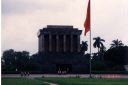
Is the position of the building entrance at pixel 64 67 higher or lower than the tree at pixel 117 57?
lower

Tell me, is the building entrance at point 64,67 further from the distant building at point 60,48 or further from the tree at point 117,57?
the tree at point 117,57

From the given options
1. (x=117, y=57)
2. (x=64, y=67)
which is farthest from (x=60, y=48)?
(x=117, y=57)

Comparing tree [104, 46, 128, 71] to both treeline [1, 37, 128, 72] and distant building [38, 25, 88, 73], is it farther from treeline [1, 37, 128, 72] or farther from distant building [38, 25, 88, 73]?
distant building [38, 25, 88, 73]

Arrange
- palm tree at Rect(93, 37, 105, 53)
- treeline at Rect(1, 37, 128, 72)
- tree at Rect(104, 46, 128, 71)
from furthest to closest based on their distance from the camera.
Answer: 1. palm tree at Rect(93, 37, 105, 53)
2. tree at Rect(104, 46, 128, 71)
3. treeline at Rect(1, 37, 128, 72)

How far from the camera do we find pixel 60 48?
11038cm

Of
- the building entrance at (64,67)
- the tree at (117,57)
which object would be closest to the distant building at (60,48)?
the building entrance at (64,67)

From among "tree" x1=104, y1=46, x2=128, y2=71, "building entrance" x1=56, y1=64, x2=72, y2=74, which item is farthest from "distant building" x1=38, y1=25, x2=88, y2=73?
"tree" x1=104, y1=46, x2=128, y2=71

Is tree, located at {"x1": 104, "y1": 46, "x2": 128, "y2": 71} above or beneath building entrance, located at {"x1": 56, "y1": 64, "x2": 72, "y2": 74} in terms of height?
above

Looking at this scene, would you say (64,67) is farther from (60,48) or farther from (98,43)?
(98,43)

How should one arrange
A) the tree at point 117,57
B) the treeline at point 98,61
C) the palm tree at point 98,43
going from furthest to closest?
the palm tree at point 98,43
the tree at point 117,57
the treeline at point 98,61

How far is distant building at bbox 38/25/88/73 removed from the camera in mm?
100125

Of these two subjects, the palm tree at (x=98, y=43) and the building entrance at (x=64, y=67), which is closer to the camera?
the building entrance at (x=64, y=67)

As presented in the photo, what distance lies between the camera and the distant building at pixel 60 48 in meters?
100

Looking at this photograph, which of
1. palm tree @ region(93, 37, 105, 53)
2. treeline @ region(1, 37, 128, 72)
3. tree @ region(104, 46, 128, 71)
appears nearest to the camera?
treeline @ region(1, 37, 128, 72)
